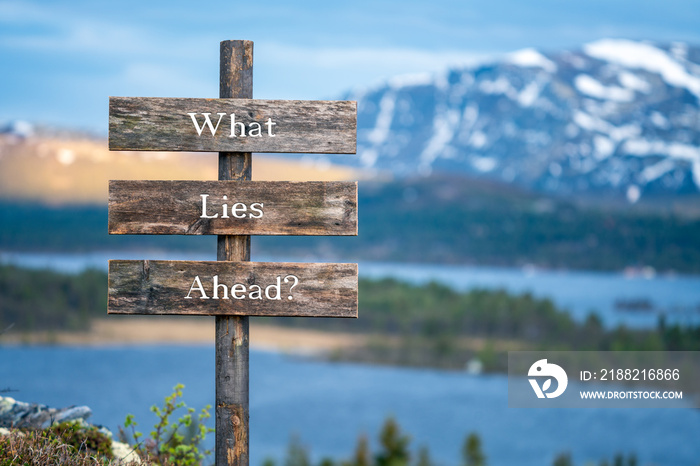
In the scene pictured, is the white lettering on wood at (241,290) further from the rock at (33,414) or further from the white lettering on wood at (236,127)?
the rock at (33,414)

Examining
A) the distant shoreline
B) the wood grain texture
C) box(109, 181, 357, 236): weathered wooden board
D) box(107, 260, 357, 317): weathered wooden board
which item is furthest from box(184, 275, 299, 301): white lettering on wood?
the distant shoreline

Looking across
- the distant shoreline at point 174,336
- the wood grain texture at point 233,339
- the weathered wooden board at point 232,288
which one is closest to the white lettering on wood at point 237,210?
the wood grain texture at point 233,339

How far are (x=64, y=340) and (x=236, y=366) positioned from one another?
136312 mm

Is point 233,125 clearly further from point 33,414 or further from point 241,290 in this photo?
point 33,414

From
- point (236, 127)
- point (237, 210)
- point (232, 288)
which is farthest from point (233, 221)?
point (236, 127)

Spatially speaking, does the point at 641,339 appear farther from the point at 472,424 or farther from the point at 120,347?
the point at 120,347

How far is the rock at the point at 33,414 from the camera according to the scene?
7.36 metres

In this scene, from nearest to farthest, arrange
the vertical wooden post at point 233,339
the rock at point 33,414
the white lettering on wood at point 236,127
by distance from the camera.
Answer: the vertical wooden post at point 233,339, the white lettering on wood at point 236,127, the rock at point 33,414

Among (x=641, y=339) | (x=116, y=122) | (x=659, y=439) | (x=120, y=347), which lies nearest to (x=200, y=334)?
(x=120, y=347)

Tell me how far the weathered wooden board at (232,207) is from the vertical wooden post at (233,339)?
7.2 inches

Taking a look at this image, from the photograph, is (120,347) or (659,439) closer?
(659,439)

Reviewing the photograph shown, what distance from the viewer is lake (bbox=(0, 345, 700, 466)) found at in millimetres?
82438

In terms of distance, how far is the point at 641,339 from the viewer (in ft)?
365

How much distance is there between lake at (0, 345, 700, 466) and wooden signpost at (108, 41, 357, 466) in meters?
65.6
